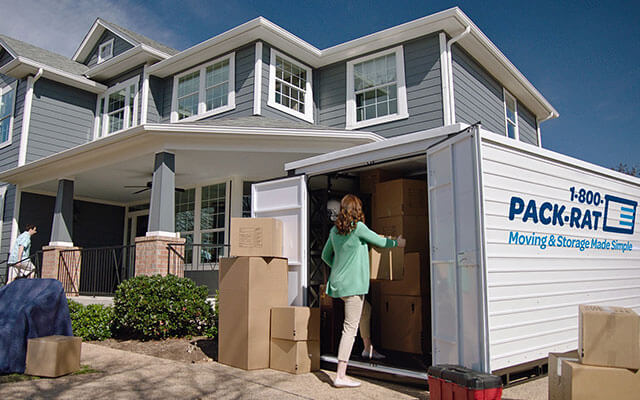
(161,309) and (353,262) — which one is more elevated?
(353,262)

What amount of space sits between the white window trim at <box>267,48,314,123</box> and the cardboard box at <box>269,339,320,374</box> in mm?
6311

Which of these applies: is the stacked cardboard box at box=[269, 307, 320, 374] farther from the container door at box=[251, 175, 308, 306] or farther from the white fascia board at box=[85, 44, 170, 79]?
the white fascia board at box=[85, 44, 170, 79]

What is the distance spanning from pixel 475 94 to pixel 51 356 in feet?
30.3

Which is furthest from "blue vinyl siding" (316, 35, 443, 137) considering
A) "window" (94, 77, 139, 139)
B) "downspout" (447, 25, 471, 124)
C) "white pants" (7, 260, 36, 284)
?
"white pants" (7, 260, 36, 284)

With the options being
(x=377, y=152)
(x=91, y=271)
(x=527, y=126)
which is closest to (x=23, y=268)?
(x=91, y=271)

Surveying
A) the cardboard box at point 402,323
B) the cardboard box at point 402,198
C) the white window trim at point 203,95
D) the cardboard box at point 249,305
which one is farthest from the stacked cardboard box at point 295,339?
the white window trim at point 203,95

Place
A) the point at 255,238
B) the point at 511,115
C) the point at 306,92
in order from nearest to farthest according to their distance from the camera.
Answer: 1. the point at 255,238
2. the point at 306,92
3. the point at 511,115

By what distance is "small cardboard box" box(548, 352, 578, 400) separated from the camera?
3648mm

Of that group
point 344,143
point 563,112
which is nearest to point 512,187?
point 344,143

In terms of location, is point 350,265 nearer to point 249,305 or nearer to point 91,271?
point 249,305

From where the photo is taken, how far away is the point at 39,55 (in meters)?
14.1

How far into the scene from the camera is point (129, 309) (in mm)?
7219

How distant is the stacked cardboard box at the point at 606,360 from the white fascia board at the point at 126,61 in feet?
37.6

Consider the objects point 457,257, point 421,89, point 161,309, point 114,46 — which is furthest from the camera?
point 114,46
